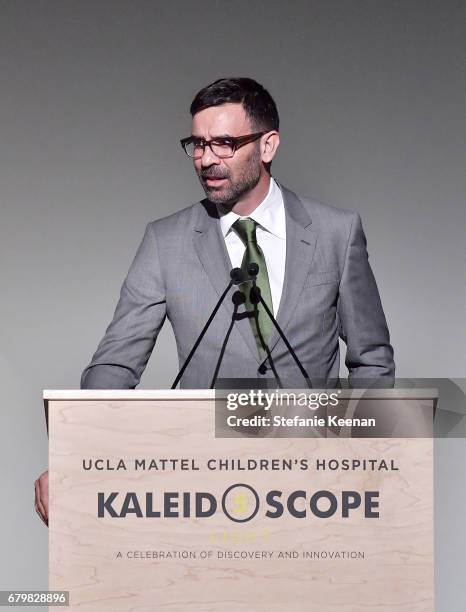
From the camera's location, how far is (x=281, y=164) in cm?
357

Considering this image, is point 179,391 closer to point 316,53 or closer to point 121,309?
point 121,309

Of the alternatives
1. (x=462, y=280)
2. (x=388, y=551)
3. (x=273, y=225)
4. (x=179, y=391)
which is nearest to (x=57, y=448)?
(x=179, y=391)

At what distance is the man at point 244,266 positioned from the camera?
2.47 meters

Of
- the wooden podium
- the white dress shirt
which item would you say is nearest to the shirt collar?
the white dress shirt

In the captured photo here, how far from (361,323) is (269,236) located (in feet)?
0.91

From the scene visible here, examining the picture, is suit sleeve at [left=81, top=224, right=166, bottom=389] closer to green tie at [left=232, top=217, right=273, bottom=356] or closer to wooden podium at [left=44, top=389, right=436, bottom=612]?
green tie at [left=232, top=217, right=273, bottom=356]

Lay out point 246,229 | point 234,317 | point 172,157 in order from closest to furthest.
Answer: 1. point 234,317
2. point 246,229
3. point 172,157

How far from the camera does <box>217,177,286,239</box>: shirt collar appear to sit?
2.58m

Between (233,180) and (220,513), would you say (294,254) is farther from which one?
(220,513)

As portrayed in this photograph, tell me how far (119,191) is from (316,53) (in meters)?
0.74

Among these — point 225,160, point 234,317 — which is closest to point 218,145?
point 225,160

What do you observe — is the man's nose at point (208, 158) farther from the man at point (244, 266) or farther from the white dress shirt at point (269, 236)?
the white dress shirt at point (269, 236)

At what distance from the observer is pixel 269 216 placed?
2.60 metres

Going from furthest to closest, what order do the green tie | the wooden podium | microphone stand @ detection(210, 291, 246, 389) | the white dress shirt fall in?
the white dress shirt < the green tie < microphone stand @ detection(210, 291, 246, 389) < the wooden podium
